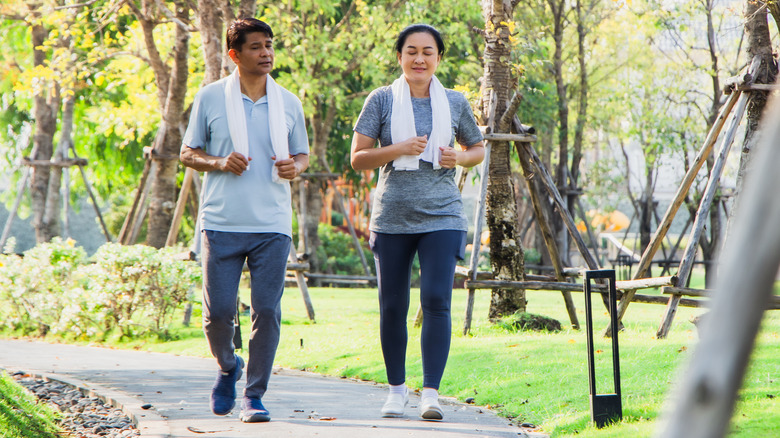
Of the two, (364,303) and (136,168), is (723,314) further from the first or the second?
(136,168)

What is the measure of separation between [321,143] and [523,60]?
921cm

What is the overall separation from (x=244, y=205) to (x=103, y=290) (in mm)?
6179

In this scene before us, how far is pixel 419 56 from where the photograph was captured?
488 centimetres

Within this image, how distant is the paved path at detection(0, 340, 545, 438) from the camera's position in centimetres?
451

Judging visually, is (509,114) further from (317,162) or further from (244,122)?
(317,162)

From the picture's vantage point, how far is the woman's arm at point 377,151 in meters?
4.69

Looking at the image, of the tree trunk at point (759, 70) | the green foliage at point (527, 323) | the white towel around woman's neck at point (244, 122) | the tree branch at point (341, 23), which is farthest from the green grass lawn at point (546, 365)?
the tree branch at point (341, 23)

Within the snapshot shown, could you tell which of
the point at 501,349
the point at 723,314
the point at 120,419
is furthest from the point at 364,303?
the point at 723,314

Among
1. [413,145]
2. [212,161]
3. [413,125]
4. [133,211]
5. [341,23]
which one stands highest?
[341,23]

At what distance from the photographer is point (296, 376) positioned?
721 centimetres

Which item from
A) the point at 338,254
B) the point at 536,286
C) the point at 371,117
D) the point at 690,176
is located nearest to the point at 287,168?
the point at 371,117

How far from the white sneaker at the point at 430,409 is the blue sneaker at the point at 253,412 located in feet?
2.72

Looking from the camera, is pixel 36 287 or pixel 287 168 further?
pixel 36 287

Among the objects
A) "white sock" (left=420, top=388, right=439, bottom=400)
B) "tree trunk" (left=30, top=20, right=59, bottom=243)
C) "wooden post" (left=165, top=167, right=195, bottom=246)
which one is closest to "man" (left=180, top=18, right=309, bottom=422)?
"white sock" (left=420, top=388, right=439, bottom=400)
